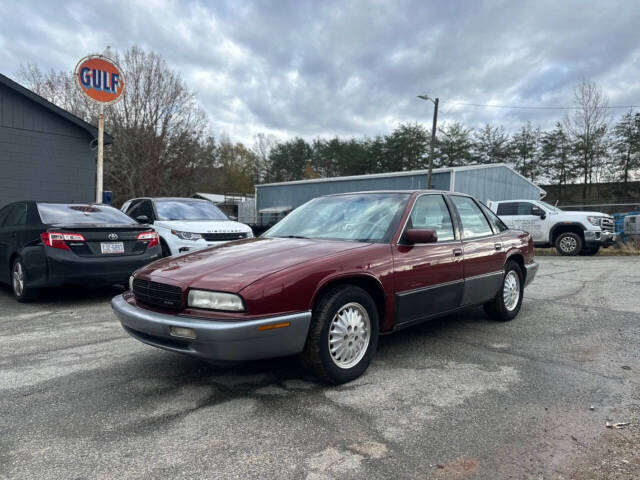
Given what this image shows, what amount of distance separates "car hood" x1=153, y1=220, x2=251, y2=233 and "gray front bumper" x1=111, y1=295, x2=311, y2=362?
16.1ft

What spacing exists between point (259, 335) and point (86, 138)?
12516 millimetres

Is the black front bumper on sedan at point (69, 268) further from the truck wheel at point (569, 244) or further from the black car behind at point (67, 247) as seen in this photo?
the truck wheel at point (569, 244)

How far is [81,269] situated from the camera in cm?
588

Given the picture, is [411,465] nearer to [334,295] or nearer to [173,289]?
[334,295]

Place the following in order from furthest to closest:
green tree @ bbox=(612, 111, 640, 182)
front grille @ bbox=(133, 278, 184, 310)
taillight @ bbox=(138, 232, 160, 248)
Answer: green tree @ bbox=(612, 111, 640, 182), taillight @ bbox=(138, 232, 160, 248), front grille @ bbox=(133, 278, 184, 310)

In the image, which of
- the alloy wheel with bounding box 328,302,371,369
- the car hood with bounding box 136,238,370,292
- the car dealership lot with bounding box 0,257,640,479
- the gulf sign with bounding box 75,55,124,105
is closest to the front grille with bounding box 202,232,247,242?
the car dealership lot with bounding box 0,257,640,479

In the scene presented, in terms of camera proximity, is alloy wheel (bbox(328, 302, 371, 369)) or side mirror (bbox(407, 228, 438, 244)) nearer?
alloy wheel (bbox(328, 302, 371, 369))

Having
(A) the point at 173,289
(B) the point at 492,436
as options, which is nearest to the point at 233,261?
(A) the point at 173,289

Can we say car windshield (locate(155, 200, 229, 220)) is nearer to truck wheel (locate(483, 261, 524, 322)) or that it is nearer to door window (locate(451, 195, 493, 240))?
door window (locate(451, 195, 493, 240))

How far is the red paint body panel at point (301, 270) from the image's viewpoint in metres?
2.87

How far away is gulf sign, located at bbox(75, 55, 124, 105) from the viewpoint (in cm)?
1167

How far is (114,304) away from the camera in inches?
140

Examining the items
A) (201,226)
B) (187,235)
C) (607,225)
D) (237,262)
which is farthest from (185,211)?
(607,225)

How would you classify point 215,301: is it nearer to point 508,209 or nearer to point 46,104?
point 46,104
